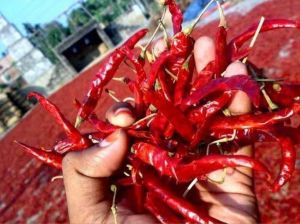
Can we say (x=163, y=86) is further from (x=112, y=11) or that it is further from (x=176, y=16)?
(x=112, y=11)

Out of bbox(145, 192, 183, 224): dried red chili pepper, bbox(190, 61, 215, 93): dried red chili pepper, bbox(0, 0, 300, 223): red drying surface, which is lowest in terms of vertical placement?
bbox(0, 0, 300, 223): red drying surface

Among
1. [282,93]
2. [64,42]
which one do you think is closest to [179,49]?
[282,93]

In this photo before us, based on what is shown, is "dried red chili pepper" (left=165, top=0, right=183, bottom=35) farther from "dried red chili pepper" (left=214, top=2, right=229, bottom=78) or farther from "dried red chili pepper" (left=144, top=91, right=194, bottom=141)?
"dried red chili pepper" (left=144, top=91, right=194, bottom=141)

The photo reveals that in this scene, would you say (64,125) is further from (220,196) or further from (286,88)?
(286,88)

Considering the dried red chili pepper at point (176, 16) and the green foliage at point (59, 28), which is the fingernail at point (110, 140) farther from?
the green foliage at point (59, 28)

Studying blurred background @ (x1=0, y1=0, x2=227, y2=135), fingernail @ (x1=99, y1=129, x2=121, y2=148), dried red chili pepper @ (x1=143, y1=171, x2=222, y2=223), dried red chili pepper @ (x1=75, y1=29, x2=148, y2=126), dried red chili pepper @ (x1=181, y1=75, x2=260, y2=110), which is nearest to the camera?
dried red chili pepper @ (x1=181, y1=75, x2=260, y2=110)

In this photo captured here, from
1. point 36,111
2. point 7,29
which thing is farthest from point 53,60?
point 36,111

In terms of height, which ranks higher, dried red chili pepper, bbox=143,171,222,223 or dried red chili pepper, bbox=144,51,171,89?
dried red chili pepper, bbox=144,51,171,89

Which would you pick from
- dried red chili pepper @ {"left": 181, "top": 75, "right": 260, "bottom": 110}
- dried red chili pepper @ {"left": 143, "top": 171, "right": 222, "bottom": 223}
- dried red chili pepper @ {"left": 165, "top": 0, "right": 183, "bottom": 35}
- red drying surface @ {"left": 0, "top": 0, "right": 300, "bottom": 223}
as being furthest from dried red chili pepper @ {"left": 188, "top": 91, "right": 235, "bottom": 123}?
red drying surface @ {"left": 0, "top": 0, "right": 300, "bottom": 223}
